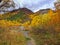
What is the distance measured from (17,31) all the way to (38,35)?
506mm

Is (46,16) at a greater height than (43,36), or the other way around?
(46,16)

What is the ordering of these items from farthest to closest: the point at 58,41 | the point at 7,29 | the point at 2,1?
the point at 2,1
the point at 7,29
the point at 58,41

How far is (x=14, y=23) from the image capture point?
420 centimetres

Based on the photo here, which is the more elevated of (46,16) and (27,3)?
(27,3)

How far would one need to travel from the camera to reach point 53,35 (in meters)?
4.01

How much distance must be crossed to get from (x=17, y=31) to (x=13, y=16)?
1.34ft

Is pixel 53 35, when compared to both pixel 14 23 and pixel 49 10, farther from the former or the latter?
pixel 14 23

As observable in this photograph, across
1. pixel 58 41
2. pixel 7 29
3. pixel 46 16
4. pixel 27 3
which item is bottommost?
pixel 58 41

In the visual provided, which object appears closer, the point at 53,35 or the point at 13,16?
the point at 53,35

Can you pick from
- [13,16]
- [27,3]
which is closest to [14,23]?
[13,16]

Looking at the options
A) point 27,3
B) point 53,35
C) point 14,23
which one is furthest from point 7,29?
point 53,35

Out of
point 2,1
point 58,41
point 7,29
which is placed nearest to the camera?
point 58,41

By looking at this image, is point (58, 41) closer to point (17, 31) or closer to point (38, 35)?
point (38, 35)

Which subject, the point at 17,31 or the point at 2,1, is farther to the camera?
the point at 2,1
